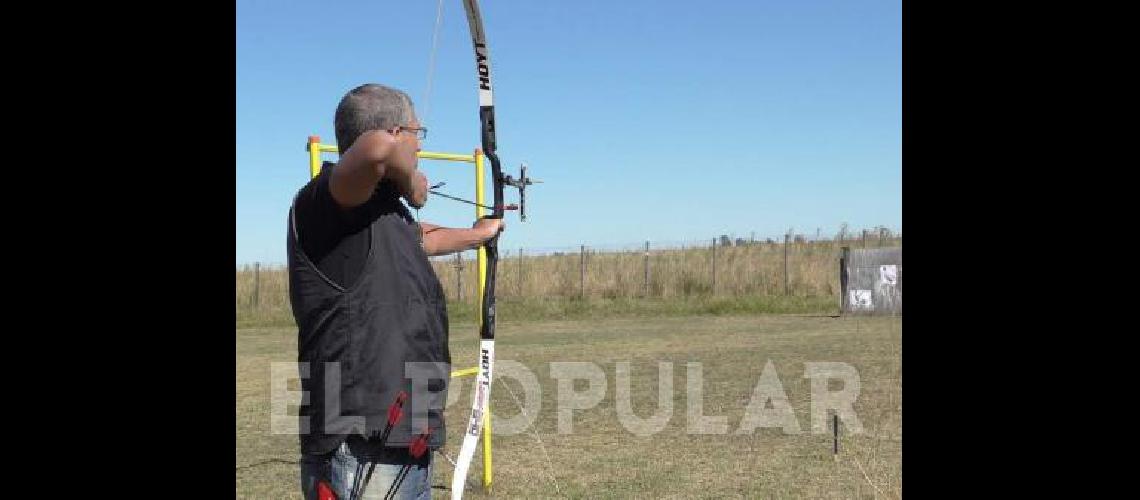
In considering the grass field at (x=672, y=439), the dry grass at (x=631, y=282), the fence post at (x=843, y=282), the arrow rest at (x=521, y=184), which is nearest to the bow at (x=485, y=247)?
the arrow rest at (x=521, y=184)

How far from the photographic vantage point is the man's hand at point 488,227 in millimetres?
3275

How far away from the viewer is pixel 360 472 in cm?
246

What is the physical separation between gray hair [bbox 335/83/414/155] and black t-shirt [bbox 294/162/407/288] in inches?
4.2

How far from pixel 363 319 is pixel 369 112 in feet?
1.70

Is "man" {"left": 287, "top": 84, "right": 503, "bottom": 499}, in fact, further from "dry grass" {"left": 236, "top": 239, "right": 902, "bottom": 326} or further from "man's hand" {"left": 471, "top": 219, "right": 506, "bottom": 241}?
"dry grass" {"left": 236, "top": 239, "right": 902, "bottom": 326}

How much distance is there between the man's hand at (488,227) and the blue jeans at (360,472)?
3.15 ft

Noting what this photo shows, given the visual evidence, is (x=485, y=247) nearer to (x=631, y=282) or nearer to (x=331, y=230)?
(x=331, y=230)

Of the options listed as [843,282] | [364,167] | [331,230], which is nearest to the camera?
[364,167]

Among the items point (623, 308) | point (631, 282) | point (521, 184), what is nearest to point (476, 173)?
point (521, 184)

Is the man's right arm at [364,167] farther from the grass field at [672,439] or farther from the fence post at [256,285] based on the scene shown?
the fence post at [256,285]
